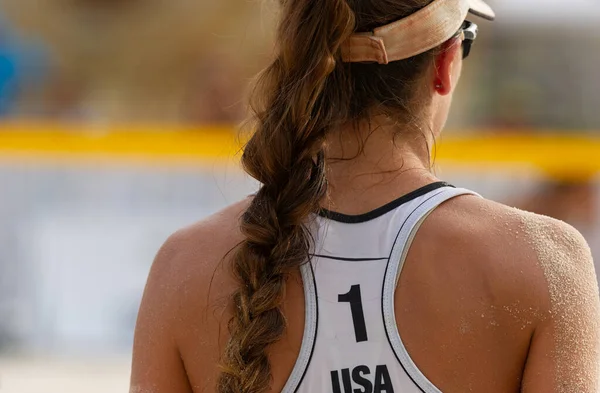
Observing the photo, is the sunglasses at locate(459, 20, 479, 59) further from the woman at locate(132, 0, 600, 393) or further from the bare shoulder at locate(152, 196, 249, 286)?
the bare shoulder at locate(152, 196, 249, 286)

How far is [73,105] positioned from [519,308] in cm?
779

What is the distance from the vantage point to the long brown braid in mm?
1267

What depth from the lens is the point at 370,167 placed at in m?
1.33

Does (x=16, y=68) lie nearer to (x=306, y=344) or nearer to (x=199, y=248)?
(x=199, y=248)

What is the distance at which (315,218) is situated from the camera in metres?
1.31

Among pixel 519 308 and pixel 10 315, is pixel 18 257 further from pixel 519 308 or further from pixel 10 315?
pixel 519 308

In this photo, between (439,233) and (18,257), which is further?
(18,257)

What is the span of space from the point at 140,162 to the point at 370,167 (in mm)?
4846

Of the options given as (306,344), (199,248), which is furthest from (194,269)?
(306,344)

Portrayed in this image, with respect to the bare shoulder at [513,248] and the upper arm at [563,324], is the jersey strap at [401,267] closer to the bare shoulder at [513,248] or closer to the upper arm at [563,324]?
the bare shoulder at [513,248]

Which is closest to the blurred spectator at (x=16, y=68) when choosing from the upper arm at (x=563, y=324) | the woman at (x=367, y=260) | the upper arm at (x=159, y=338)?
the upper arm at (x=159, y=338)

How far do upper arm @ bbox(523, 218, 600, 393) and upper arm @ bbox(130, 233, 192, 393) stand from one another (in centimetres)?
51

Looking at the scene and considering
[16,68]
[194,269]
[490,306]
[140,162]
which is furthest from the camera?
[16,68]

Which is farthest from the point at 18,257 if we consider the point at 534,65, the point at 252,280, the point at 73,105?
the point at 534,65
